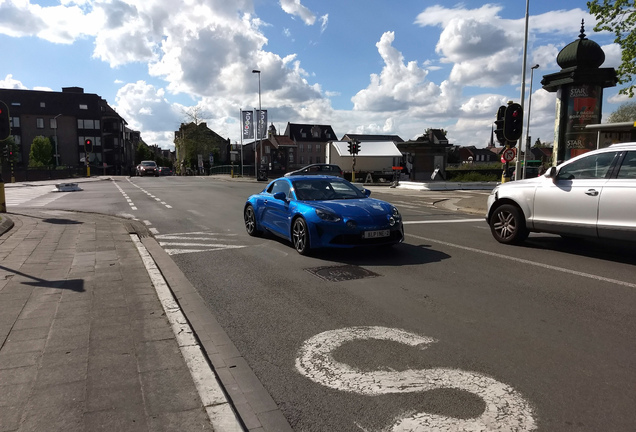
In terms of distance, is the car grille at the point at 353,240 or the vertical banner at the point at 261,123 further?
the vertical banner at the point at 261,123

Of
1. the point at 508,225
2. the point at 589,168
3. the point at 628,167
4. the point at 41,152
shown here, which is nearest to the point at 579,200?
the point at 589,168

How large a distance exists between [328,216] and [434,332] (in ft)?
11.7

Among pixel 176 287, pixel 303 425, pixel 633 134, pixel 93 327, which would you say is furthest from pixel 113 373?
pixel 633 134

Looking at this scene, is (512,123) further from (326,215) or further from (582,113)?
(326,215)

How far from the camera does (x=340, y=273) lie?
6.86 meters

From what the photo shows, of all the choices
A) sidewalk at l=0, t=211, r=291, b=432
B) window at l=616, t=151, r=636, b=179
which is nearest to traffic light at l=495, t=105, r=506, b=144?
window at l=616, t=151, r=636, b=179

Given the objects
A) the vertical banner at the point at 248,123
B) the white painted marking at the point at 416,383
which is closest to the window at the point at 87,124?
the vertical banner at the point at 248,123

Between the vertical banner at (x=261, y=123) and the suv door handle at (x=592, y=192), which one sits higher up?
the vertical banner at (x=261, y=123)

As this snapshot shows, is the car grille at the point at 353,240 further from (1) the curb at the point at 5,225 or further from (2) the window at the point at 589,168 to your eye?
(1) the curb at the point at 5,225

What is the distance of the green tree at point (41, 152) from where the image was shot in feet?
263

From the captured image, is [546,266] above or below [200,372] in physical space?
above

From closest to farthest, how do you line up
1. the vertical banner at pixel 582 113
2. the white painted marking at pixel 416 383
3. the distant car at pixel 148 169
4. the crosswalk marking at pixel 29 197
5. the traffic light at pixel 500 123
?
the white painted marking at pixel 416 383 → the traffic light at pixel 500 123 → the crosswalk marking at pixel 29 197 → the vertical banner at pixel 582 113 → the distant car at pixel 148 169

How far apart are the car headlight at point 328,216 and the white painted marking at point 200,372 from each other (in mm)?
2816

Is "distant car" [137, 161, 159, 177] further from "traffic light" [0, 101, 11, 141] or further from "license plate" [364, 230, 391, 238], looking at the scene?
"license plate" [364, 230, 391, 238]
